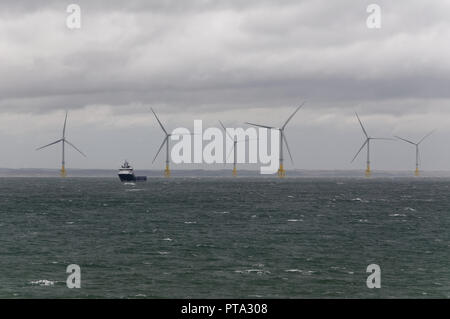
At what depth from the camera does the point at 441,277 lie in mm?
62656

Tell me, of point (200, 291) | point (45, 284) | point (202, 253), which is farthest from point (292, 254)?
point (45, 284)

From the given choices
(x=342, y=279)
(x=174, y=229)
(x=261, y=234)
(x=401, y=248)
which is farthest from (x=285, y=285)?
(x=174, y=229)

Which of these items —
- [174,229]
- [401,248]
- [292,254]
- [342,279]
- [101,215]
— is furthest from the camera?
[101,215]

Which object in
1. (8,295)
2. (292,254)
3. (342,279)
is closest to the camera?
(8,295)

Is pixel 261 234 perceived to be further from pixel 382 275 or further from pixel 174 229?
pixel 382 275

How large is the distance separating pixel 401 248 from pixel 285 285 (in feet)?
111

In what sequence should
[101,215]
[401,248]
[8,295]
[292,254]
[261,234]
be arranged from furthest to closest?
[101,215]
[261,234]
[401,248]
[292,254]
[8,295]

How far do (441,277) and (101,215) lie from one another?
93435 millimetres

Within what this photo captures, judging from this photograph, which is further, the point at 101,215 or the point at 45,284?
the point at 101,215

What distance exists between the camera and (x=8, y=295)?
53.2m

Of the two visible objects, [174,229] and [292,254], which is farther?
[174,229]

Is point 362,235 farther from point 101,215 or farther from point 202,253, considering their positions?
point 101,215

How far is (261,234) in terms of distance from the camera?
99938 millimetres

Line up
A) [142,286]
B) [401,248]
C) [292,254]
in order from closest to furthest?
[142,286] < [292,254] < [401,248]
